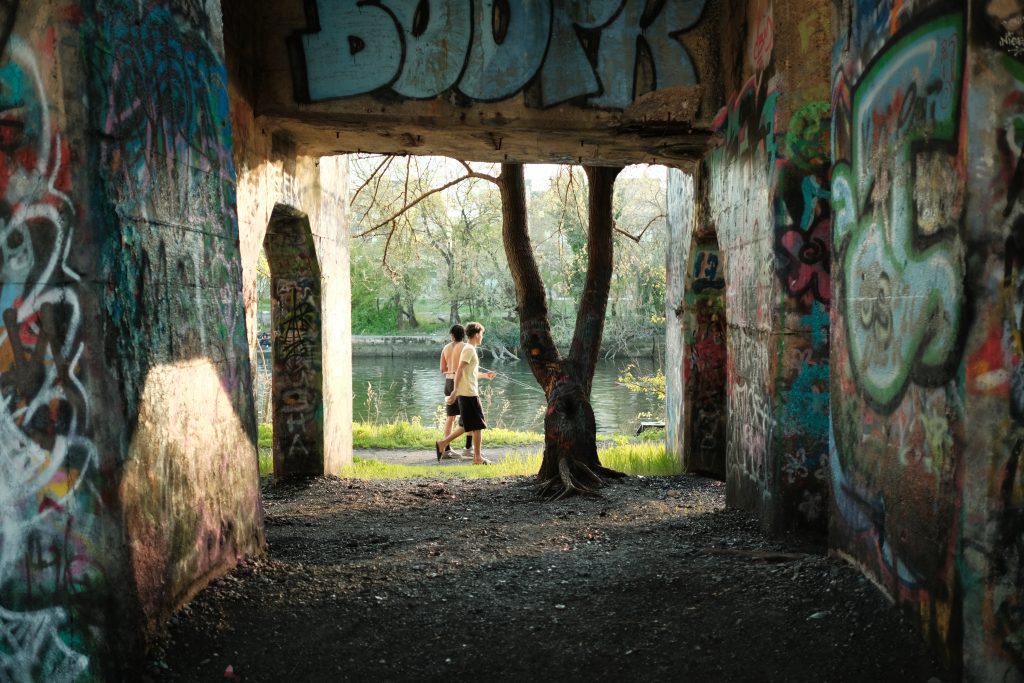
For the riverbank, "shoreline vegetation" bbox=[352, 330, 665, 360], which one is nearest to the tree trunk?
"shoreline vegetation" bbox=[352, 330, 665, 360]

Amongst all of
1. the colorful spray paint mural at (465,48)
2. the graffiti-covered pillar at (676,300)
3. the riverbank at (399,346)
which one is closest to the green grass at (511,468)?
the graffiti-covered pillar at (676,300)

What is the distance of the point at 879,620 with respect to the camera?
9.94ft

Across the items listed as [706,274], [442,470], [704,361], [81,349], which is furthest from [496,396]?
[81,349]

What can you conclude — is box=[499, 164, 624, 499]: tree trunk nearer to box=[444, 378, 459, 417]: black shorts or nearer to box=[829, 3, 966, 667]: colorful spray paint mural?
box=[444, 378, 459, 417]: black shorts

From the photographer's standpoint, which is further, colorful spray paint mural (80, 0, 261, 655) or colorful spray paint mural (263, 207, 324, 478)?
colorful spray paint mural (263, 207, 324, 478)

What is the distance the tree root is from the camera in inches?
280

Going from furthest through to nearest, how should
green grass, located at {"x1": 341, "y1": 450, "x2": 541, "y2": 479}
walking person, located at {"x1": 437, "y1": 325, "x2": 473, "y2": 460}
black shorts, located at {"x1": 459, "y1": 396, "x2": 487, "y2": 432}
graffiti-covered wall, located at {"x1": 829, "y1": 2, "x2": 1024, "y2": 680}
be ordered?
walking person, located at {"x1": 437, "y1": 325, "x2": 473, "y2": 460} < black shorts, located at {"x1": 459, "y1": 396, "x2": 487, "y2": 432} < green grass, located at {"x1": 341, "y1": 450, "x2": 541, "y2": 479} < graffiti-covered wall, located at {"x1": 829, "y1": 2, "x2": 1024, "y2": 680}

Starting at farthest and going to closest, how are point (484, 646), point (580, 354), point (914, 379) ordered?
1. point (580, 354)
2. point (484, 646)
3. point (914, 379)

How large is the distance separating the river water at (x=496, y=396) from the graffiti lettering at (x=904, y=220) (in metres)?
12.0

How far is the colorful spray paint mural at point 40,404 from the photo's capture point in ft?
8.54

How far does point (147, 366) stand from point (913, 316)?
287 centimetres

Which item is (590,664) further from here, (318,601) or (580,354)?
(580,354)

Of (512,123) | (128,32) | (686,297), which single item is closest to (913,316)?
(128,32)

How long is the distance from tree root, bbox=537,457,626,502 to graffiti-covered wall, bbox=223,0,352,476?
2.30 meters
